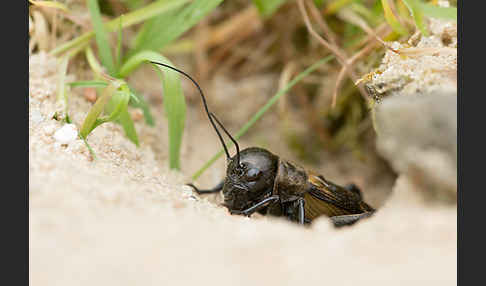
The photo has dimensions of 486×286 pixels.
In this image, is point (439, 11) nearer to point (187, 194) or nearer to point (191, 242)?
point (187, 194)

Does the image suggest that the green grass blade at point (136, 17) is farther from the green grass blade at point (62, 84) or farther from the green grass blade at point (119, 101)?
the green grass blade at point (119, 101)

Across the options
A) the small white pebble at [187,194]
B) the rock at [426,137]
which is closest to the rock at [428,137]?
the rock at [426,137]

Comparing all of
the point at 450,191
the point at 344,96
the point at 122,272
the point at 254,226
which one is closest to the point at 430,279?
the point at 450,191

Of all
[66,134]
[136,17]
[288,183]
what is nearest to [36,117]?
[66,134]

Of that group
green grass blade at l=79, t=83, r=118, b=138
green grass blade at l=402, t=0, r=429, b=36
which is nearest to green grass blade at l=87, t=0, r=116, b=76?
green grass blade at l=79, t=83, r=118, b=138

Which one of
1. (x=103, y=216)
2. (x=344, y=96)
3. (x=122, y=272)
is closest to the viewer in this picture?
(x=122, y=272)

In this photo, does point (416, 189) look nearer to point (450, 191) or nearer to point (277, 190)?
point (450, 191)

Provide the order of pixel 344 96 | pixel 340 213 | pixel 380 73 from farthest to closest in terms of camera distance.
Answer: pixel 344 96 → pixel 340 213 → pixel 380 73

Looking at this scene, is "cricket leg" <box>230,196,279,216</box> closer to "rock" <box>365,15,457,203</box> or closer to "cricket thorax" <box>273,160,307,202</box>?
"cricket thorax" <box>273,160,307,202</box>
